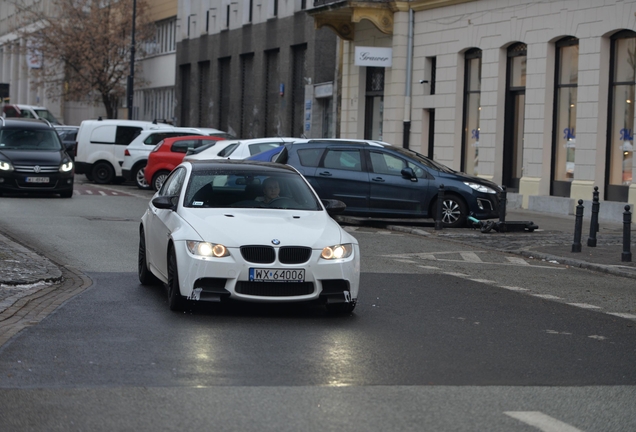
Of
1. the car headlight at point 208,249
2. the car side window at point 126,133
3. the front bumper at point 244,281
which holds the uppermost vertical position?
the car side window at point 126,133

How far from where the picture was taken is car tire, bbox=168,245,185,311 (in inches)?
403

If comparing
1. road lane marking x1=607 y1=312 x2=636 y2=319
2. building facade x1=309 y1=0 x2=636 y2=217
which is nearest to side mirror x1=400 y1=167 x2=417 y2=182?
building facade x1=309 y1=0 x2=636 y2=217

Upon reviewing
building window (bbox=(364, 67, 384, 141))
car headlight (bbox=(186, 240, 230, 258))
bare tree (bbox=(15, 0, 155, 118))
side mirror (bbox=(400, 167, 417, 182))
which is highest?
bare tree (bbox=(15, 0, 155, 118))

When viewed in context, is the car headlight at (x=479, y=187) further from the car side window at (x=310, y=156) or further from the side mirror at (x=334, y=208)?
the side mirror at (x=334, y=208)

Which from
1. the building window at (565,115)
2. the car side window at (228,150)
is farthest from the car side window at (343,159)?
the building window at (565,115)

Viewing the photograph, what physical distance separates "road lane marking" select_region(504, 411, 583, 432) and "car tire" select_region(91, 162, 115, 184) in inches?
1169

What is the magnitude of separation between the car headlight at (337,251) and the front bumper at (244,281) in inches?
2.2

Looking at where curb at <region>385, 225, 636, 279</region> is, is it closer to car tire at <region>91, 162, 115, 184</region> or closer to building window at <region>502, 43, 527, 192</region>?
building window at <region>502, 43, 527, 192</region>

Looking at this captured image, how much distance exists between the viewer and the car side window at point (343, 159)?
21922mm

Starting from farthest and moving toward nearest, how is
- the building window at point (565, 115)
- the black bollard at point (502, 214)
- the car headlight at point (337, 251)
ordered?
the building window at point (565, 115)
the black bollard at point (502, 214)
the car headlight at point (337, 251)

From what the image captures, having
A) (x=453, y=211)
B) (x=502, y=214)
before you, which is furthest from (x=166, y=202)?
(x=453, y=211)

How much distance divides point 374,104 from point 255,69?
11.8 meters

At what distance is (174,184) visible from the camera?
12.1 meters

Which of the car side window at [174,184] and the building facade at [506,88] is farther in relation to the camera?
the building facade at [506,88]
